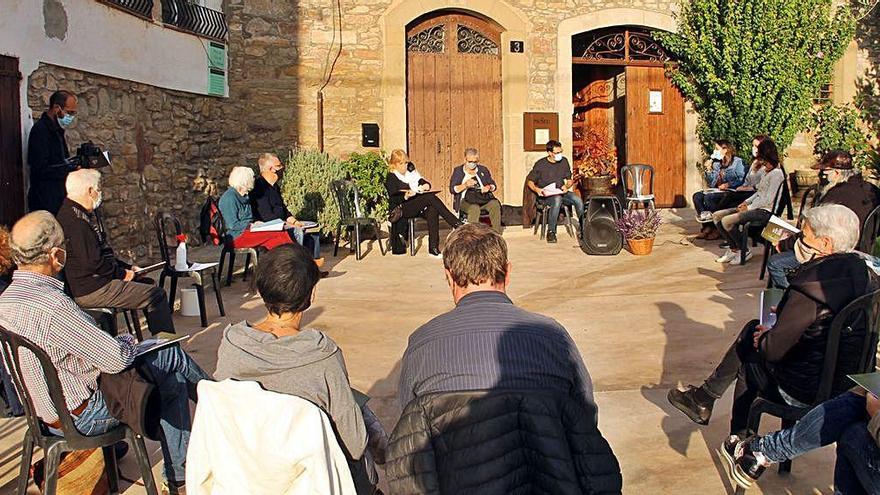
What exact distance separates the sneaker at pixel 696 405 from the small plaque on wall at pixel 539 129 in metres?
8.77

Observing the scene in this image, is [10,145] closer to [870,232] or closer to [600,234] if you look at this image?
[600,234]

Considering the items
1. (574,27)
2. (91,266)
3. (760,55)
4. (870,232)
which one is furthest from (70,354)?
(760,55)

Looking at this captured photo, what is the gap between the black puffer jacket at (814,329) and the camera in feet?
11.2

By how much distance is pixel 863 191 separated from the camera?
6836 mm

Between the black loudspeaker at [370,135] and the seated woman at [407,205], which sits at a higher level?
the black loudspeaker at [370,135]

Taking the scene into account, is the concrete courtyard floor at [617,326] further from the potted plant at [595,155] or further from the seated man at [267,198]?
the potted plant at [595,155]

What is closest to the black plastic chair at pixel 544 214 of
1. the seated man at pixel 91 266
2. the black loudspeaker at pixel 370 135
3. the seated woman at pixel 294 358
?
the black loudspeaker at pixel 370 135

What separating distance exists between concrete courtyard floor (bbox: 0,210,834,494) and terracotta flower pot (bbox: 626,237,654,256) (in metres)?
0.19

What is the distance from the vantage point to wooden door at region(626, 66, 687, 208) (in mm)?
13438

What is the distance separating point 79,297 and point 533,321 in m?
3.44

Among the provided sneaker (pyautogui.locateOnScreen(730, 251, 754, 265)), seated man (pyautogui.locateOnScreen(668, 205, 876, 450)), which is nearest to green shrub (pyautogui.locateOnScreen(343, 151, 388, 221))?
sneaker (pyautogui.locateOnScreen(730, 251, 754, 265))

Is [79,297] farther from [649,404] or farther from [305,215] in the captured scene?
[305,215]

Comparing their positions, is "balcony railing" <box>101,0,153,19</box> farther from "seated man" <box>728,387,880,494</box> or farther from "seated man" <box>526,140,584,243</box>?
"seated man" <box>728,387,880,494</box>

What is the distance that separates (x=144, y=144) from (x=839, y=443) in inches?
322
